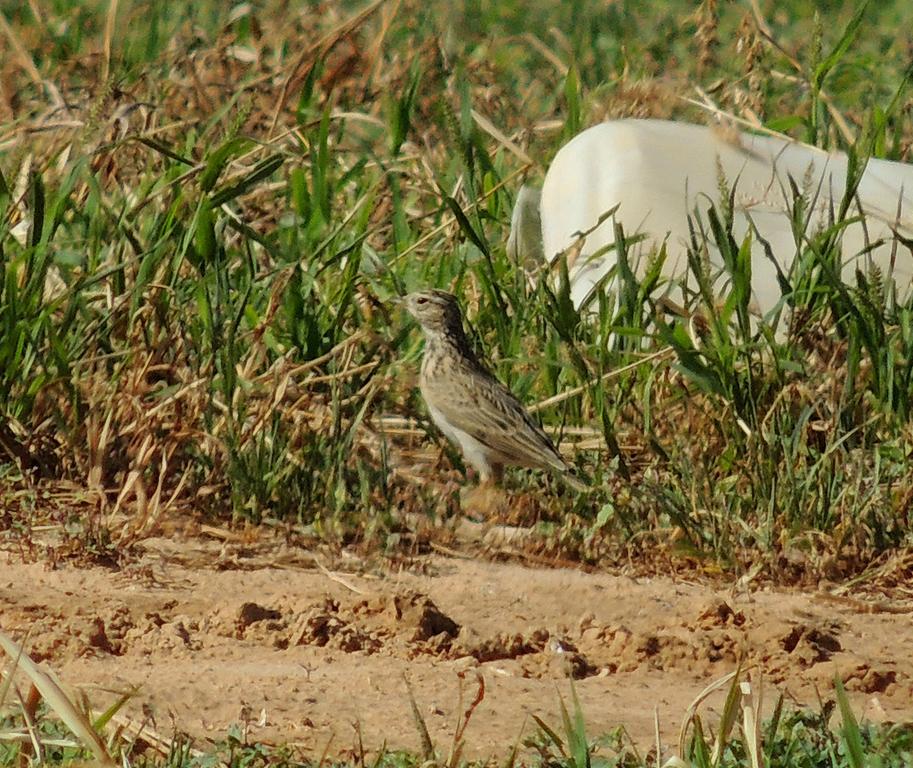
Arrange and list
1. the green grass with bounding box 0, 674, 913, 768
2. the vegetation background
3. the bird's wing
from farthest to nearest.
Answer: the bird's wing < the vegetation background < the green grass with bounding box 0, 674, 913, 768

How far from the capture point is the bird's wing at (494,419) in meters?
5.62

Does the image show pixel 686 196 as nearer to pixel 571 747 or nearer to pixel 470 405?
pixel 470 405

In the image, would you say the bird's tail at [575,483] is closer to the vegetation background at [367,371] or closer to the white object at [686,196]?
the vegetation background at [367,371]

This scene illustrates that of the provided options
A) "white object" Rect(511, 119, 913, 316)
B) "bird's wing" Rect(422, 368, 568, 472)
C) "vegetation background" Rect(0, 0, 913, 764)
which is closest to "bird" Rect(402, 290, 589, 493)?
"bird's wing" Rect(422, 368, 568, 472)

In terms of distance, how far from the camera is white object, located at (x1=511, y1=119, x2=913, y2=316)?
6727 millimetres

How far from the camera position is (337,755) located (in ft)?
12.3

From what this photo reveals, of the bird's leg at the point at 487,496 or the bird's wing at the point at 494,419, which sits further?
the bird's wing at the point at 494,419

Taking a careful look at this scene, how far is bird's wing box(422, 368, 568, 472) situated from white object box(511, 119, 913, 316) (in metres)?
0.85

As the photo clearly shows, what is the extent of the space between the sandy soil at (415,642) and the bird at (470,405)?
63 centimetres

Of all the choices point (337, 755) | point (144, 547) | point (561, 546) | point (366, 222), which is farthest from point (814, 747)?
point (366, 222)

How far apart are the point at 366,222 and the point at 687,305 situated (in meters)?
1.44

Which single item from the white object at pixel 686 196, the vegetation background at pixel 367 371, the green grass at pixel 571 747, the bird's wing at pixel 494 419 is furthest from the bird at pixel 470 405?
the green grass at pixel 571 747

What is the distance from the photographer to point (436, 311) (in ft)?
20.5

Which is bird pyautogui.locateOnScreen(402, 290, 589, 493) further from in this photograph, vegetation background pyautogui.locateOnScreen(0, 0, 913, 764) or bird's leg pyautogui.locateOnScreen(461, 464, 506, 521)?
vegetation background pyautogui.locateOnScreen(0, 0, 913, 764)
